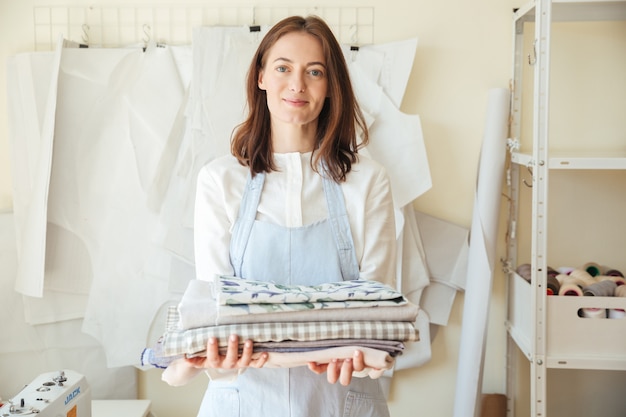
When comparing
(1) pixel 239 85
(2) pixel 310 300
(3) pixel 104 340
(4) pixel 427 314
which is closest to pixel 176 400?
(3) pixel 104 340

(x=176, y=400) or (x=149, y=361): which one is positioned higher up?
(x=149, y=361)

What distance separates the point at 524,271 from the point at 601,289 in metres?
0.23

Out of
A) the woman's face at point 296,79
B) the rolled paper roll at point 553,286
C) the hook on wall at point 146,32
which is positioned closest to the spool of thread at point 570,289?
the rolled paper roll at point 553,286

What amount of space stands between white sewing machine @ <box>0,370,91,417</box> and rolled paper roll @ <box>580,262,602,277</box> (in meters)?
1.48

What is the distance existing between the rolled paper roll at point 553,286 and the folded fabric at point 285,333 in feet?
3.29

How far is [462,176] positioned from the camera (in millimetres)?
2439

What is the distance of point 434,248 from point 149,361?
1.32 metres

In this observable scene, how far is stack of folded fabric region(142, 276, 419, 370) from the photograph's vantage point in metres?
1.20

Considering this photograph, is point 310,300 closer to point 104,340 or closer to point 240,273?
point 240,273

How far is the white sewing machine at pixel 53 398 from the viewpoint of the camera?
5.23 ft

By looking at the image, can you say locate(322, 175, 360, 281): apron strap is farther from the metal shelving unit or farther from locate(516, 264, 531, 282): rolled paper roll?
locate(516, 264, 531, 282): rolled paper roll

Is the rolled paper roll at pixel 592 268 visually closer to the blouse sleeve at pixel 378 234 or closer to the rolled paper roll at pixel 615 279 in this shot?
the rolled paper roll at pixel 615 279

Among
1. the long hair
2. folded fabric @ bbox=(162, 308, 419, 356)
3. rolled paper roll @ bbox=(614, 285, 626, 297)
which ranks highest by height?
the long hair

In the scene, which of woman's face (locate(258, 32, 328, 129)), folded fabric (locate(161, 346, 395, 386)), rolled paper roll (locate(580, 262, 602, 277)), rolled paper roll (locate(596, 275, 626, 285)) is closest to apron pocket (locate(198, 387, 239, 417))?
folded fabric (locate(161, 346, 395, 386))
